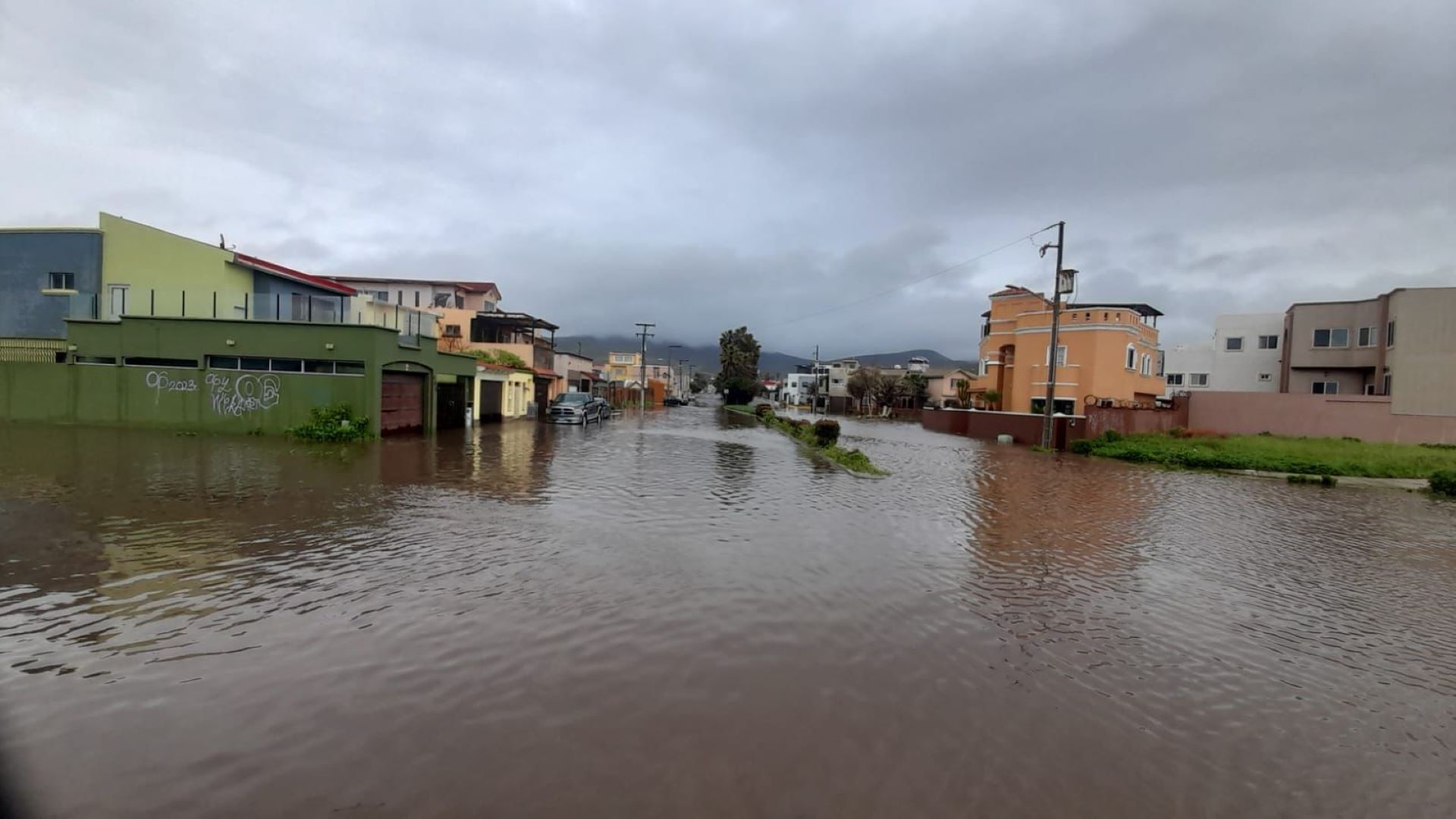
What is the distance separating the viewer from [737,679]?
5297 mm

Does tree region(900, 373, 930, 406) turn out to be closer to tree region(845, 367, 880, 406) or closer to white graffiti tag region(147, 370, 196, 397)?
tree region(845, 367, 880, 406)

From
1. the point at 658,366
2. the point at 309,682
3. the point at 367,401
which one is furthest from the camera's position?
the point at 658,366

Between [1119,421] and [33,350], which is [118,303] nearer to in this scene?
[33,350]

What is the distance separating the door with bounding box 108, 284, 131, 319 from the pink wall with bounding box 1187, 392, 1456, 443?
4841 cm

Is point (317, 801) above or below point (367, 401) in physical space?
below

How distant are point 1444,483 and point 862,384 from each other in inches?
2317

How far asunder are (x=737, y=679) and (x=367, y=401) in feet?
72.1

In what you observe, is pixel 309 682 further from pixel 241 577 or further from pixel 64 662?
pixel 241 577

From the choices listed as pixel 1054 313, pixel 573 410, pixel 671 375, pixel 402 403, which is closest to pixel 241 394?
pixel 402 403

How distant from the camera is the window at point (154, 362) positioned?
74.4ft

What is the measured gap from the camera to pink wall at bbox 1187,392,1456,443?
3009 centimetres

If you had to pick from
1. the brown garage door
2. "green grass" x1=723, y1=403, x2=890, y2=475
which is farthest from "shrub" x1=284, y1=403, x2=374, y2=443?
"green grass" x1=723, y1=403, x2=890, y2=475

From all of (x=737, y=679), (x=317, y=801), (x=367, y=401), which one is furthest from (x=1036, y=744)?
(x=367, y=401)

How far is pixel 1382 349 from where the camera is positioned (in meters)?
37.1
